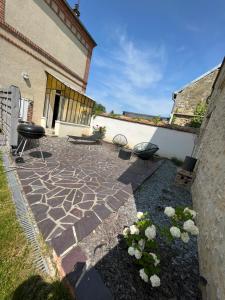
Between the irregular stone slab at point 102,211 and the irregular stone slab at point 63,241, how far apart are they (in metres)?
0.75

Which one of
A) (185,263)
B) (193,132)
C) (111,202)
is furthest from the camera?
(193,132)

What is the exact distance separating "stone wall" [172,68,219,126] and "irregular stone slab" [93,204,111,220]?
1386 cm

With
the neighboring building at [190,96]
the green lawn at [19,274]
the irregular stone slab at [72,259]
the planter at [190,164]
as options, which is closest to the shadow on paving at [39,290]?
the green lawn at [19,274]

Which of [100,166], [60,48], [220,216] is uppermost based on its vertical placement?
[60,48]

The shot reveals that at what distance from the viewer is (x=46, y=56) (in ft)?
31.2

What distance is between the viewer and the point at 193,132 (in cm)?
1031

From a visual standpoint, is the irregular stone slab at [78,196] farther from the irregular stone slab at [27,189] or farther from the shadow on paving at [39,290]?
the shadow on paving at [39,290]

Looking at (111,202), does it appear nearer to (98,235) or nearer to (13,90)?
(98,235)

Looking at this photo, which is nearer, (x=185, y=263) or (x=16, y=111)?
(x=185, y=263)

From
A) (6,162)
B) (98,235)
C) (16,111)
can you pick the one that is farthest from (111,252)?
(16,111)

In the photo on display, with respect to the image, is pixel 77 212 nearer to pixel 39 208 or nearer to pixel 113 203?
pixel 39 208

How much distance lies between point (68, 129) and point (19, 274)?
1005 cm

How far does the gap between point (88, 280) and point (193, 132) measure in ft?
34.5

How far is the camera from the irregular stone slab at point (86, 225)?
2.61m
